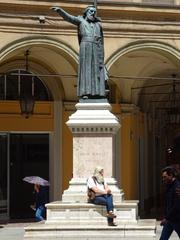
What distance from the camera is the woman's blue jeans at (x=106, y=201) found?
14.3m

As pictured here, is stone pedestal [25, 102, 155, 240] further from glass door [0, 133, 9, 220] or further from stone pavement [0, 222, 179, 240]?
glass door [0, 133, 9, 220]

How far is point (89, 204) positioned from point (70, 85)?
10.4 metres

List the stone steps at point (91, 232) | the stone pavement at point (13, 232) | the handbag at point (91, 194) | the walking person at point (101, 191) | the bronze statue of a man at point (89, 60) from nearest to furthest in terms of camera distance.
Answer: the stone steps at point (91, 232) → the walking person at point (101, 191) → the handbag at point (91, 194) → the bronze statue of a man at point (89, 60) → the stone pavement at point (13, 232)

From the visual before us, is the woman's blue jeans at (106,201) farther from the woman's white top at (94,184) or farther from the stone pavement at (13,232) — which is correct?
the stone pavement at (13,232)

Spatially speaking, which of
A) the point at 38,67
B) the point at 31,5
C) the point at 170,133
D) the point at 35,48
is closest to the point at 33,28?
the point at 31,5

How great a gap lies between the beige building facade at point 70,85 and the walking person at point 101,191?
6802 millimetres

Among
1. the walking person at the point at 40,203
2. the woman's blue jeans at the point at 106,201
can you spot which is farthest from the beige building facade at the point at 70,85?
the woman's blue jeans at the point at 106,201

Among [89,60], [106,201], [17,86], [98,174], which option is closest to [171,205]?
[106,201]

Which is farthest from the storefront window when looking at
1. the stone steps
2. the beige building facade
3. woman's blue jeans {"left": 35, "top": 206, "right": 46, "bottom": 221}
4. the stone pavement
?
the stone steps

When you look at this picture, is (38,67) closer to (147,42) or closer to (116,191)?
(147,42)

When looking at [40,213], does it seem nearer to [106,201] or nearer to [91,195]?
[91,195]

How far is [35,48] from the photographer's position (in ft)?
73.9

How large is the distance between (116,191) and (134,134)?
12011 mm

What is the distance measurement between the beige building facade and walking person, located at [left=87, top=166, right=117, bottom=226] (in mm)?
6802
